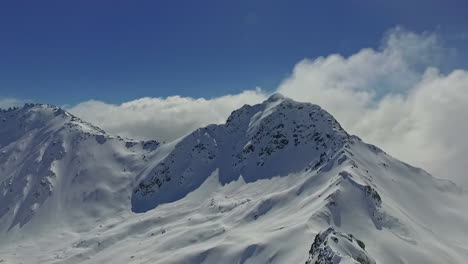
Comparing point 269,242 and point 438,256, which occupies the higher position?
point 269,242

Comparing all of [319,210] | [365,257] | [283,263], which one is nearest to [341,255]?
[365,257]

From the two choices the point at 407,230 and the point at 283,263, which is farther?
the point at 407,230

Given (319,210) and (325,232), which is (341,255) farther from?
(319,210)

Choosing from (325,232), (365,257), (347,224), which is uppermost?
(347,224)

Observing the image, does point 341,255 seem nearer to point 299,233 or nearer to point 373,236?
point 299,233

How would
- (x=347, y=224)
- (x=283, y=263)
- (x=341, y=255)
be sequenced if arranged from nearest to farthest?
(x=341, y=255) → (x=283, y=263) → (x=347, y=224)

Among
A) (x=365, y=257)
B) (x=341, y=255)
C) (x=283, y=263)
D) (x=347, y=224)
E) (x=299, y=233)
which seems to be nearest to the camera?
(x=341, y=255)
